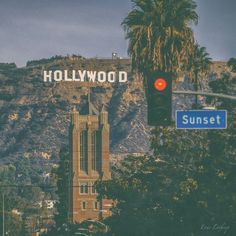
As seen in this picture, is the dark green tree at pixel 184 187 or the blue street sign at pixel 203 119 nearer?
the blue street sign at pixel 203 119

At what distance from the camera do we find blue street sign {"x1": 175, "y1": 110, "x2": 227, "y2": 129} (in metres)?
66.9

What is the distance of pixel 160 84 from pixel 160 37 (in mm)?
48859

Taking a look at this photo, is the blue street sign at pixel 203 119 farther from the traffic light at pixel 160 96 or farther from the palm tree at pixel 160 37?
the palm tree at pixel 160 37

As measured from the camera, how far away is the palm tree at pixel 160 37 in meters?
109

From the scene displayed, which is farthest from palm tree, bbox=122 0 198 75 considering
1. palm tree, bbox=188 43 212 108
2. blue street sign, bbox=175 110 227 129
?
blue street sign, bbox=175 110 227 129

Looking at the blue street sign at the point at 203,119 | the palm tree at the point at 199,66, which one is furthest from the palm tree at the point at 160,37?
the blue street sign at the point at 203,119

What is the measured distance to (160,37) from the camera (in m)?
109

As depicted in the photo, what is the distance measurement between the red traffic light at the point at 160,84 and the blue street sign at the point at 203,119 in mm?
6464

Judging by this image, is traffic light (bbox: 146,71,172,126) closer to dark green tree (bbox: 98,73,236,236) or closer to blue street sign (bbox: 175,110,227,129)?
blue street sign (bbox: 175,110,227,129)

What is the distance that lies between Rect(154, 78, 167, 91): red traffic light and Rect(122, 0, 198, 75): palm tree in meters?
47.9

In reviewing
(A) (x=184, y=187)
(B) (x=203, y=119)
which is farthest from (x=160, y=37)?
(B) (x=203, y=119)

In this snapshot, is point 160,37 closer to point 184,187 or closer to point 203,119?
point 184,187

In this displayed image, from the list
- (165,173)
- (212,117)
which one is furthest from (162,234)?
(212,117)

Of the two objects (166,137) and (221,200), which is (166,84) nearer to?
(221,200)
